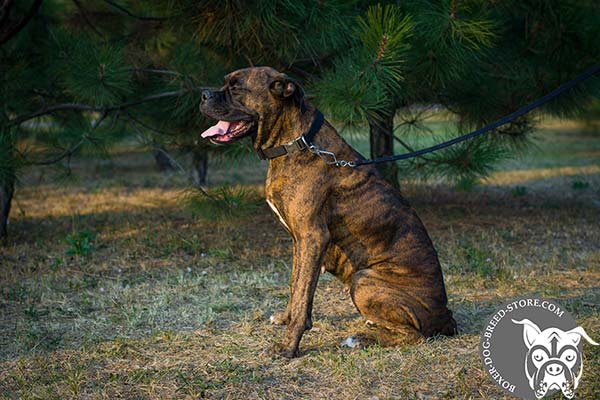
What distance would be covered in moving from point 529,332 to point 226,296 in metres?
2.22

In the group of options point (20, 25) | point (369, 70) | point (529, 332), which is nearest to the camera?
point (529, 332)

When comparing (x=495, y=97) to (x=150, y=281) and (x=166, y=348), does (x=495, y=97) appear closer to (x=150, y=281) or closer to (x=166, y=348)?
(x=150, y=281)

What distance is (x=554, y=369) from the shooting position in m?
2.99

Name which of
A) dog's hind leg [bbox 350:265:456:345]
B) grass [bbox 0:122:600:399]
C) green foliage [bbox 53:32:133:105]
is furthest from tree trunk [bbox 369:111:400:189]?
dog's hind leg [bbox 350:265:456:345]

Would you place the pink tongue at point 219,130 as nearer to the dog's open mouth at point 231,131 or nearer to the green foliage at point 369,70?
the dog's open mouth at point 231,131

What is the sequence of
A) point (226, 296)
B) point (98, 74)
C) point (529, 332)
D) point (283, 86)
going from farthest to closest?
point (98, 74) → point (226, 296) → point (283, 86) → point (529, 332)

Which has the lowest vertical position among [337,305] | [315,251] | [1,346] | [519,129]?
[1,346]

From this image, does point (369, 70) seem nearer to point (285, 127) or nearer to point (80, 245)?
point (285, 127)

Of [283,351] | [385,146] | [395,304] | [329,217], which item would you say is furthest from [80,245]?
[395,304]

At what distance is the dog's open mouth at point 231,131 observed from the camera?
3.48 metres

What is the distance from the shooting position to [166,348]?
3.71 metres

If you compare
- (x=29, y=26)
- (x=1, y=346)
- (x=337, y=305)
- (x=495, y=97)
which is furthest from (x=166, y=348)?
(x=29, y=26)

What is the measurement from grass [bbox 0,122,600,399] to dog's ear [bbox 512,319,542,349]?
0.91 ft

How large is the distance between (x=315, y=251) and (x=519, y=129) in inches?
167
